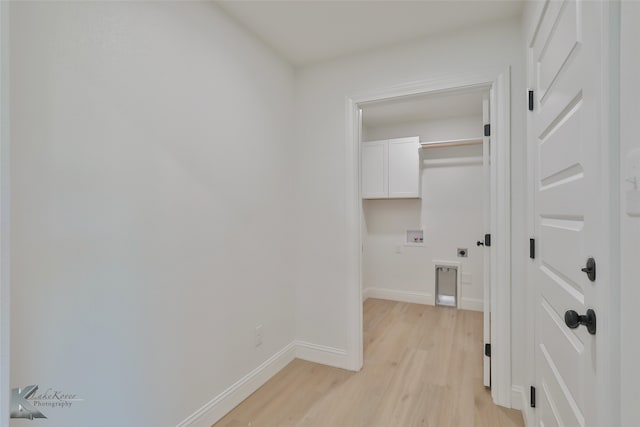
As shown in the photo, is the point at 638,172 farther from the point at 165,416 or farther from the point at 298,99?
the point at 298,99

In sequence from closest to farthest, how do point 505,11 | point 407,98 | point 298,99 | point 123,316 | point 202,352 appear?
point 123,316, point 202,352, point 505,11, point 407,98, point 298,99

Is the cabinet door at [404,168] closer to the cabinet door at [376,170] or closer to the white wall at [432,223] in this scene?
the cabinet door at [376,170]

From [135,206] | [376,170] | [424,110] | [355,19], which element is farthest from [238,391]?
[424,110]

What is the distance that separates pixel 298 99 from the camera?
8.65 ft

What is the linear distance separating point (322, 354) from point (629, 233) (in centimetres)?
228

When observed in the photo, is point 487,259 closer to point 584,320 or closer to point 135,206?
point 584,320

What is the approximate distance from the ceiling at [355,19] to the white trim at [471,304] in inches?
121

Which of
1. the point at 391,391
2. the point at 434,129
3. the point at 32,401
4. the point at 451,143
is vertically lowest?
the point at 391,391

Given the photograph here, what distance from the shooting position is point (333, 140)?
97.4 inches

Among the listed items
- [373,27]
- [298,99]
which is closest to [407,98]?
[373,27]

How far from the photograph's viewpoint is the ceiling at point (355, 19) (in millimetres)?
1844

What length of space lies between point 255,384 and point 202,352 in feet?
2.04

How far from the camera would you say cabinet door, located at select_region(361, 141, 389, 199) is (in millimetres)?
4008

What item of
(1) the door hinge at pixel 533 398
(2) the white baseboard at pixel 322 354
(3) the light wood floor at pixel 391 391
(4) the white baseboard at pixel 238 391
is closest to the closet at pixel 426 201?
(3) the light wood floor at pixel 391 391
